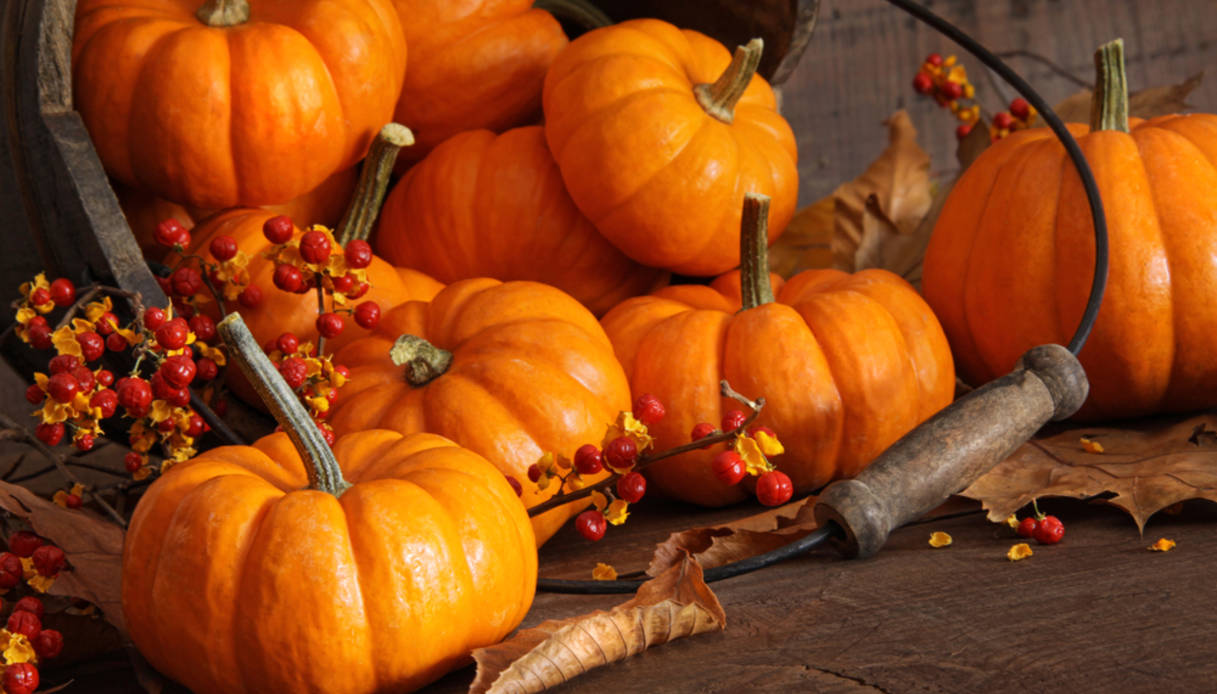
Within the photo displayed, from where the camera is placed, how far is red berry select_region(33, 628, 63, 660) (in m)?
0.80

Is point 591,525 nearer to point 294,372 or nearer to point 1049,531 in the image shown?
point 294,372

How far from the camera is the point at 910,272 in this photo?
1701mm

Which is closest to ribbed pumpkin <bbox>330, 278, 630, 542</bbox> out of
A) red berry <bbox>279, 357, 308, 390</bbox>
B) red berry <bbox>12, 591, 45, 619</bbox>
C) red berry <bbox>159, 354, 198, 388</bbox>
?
red berry <bbox>279, 357, 308, 390</bbox>

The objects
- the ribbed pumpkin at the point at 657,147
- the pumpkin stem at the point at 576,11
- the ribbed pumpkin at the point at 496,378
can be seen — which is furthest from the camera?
the pumpkin stem at the point at 576,11

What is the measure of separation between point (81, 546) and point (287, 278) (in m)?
0.32

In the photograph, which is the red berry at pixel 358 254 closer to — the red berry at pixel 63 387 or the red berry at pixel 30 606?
the red berry at pixel 63 387

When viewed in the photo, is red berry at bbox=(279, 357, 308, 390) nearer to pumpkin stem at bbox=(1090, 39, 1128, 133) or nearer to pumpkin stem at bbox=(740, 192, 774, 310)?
pumpkin stem at bbox=(740, 192, 774, 310)

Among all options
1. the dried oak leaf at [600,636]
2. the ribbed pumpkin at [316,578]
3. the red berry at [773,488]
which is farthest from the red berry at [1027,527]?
the ribbed pumpkin at [316,578]

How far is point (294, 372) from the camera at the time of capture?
968mm

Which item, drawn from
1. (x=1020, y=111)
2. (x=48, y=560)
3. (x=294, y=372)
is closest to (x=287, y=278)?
(x=294, y=372)

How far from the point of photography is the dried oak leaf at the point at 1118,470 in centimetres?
100

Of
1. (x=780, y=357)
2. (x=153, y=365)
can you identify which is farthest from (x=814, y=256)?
(x=153, y=365)

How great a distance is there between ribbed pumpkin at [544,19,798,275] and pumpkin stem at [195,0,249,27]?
39 cm

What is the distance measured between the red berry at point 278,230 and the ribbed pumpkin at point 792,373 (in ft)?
1.32
